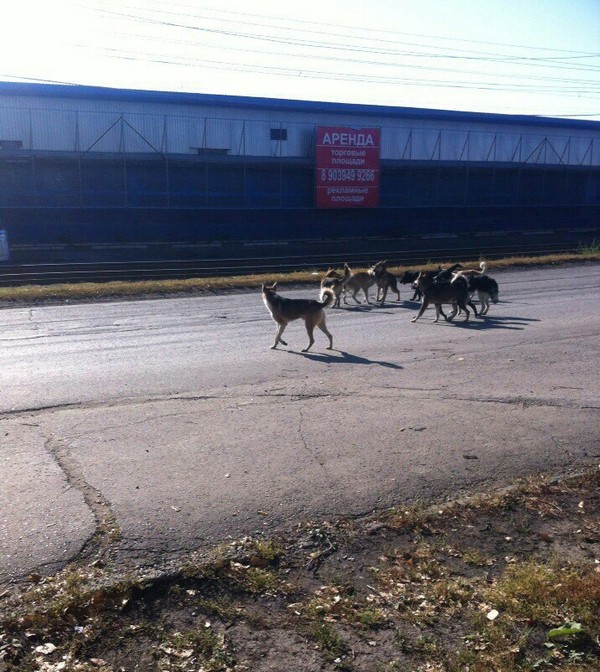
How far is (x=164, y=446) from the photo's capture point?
765cm

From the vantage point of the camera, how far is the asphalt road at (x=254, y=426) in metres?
6.07

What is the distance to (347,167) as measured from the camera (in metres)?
48.0

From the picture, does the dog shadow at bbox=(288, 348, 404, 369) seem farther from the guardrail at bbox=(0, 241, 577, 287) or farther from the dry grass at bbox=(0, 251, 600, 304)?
the guardrail at bbox=(0, 241, 577, 287)

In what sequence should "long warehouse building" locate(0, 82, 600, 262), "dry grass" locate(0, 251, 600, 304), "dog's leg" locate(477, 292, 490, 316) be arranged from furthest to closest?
"long warehouse building" locate(0, 82, 600, 262) → "dry grass" locate(0, 251, 600, 304) → "dog's leg" locate(477, 292, 490, 316)

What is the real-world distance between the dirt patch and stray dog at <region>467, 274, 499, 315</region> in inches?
457

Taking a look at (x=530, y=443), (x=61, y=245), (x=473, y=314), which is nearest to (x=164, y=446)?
(x=530, y=443)

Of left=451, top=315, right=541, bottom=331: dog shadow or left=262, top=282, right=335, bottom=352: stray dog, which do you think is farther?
left=451, top=315, right=541, bottom=331: dog shadow

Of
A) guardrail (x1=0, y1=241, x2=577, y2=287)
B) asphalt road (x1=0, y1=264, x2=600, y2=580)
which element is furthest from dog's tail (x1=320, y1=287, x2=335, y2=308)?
guardrail (x1=0, y1=241, x2=577, y2=287)

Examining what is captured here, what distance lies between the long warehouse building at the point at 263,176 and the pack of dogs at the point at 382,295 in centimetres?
1765

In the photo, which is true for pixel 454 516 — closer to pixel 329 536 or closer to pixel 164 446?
pixel 329 536

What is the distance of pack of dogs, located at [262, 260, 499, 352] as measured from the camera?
43.1 ft

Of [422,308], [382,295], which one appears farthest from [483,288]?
[382,295]

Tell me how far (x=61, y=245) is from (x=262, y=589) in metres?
35.1

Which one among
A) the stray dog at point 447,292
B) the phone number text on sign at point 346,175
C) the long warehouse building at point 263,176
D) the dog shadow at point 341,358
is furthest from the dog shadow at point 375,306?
the phone number text on sign at point 346,175
